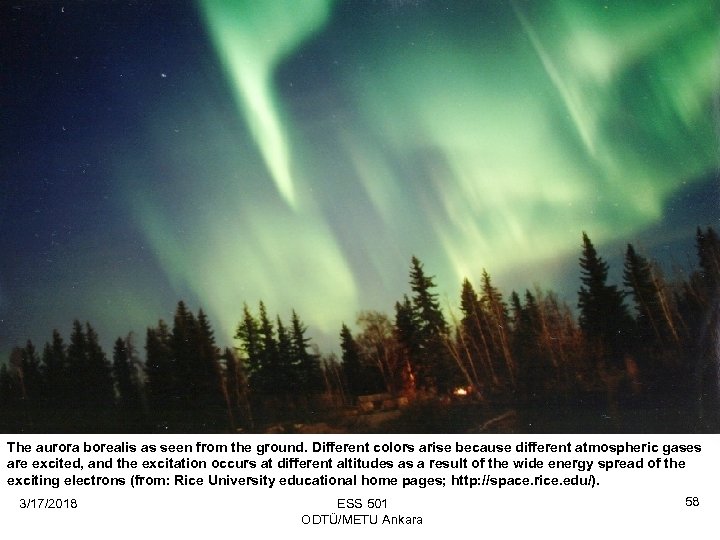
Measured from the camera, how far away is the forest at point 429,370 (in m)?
3.80

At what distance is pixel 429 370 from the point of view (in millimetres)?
4234

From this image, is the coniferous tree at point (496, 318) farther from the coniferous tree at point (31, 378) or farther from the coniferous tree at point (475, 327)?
the coniferous tree at point (31, 378)

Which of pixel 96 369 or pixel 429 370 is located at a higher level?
pixel 96 369

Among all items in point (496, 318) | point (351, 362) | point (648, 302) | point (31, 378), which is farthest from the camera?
point (31, 378)

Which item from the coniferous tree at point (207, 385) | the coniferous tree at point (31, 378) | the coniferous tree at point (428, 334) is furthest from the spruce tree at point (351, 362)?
the coniferous tree at point (31, 378)

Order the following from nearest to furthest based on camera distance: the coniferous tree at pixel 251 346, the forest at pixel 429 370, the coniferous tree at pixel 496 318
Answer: the forest at pixel 429 370 < the coniferous tree at pixel 496 318 < the coniferous tree at pixel 251 346

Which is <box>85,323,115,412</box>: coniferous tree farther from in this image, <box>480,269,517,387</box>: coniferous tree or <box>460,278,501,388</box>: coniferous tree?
<box>480,269,517,387</box>: coniferous tree

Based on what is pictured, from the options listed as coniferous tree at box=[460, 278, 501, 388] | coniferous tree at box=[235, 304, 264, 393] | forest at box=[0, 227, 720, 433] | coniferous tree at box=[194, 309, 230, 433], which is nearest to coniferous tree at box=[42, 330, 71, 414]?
forest at box=[0, 227, 720, 433]

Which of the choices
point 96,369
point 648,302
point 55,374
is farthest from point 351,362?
point 55,374

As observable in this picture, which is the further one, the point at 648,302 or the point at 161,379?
the point at 161,379

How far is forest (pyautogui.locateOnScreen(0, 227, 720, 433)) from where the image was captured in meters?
3.80

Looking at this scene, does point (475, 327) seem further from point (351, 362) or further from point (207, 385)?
point (207, 385)
